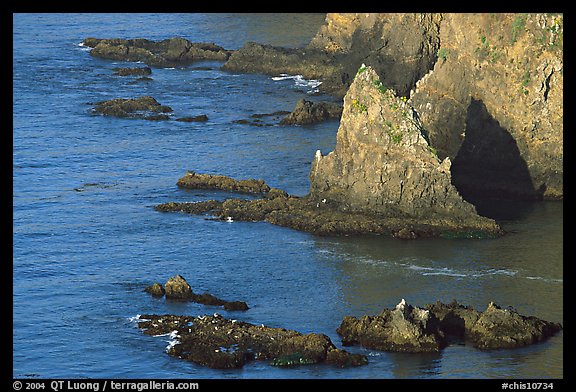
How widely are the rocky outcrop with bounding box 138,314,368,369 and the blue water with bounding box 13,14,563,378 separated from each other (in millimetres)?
615

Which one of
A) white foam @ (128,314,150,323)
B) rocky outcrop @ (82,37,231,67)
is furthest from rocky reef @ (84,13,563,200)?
rocky outcrop @ (82,37,231,67)

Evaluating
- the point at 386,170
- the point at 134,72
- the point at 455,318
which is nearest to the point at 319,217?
the point at 386,170

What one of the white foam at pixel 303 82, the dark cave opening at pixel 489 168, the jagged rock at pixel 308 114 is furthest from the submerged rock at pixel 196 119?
the dark cave opening at pixel 489 168

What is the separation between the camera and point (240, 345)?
5950cm

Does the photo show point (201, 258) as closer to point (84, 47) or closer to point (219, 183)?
point (219, 183)

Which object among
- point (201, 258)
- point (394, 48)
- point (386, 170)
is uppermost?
point (394, 48)

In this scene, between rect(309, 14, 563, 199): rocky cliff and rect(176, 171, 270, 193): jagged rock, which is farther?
rect(176, 171, 270, 193): jagged rock

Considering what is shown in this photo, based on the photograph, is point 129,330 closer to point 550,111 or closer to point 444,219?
point 444,219

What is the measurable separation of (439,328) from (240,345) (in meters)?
8.51

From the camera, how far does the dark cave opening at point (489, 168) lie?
81.8 meters

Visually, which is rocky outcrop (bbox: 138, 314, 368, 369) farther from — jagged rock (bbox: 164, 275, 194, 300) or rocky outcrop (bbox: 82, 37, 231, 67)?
rocky outcrop (bbox: 82, 37, 231, 67)

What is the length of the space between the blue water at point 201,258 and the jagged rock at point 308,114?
3.61ft

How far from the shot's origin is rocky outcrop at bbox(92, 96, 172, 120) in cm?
A: 10912
